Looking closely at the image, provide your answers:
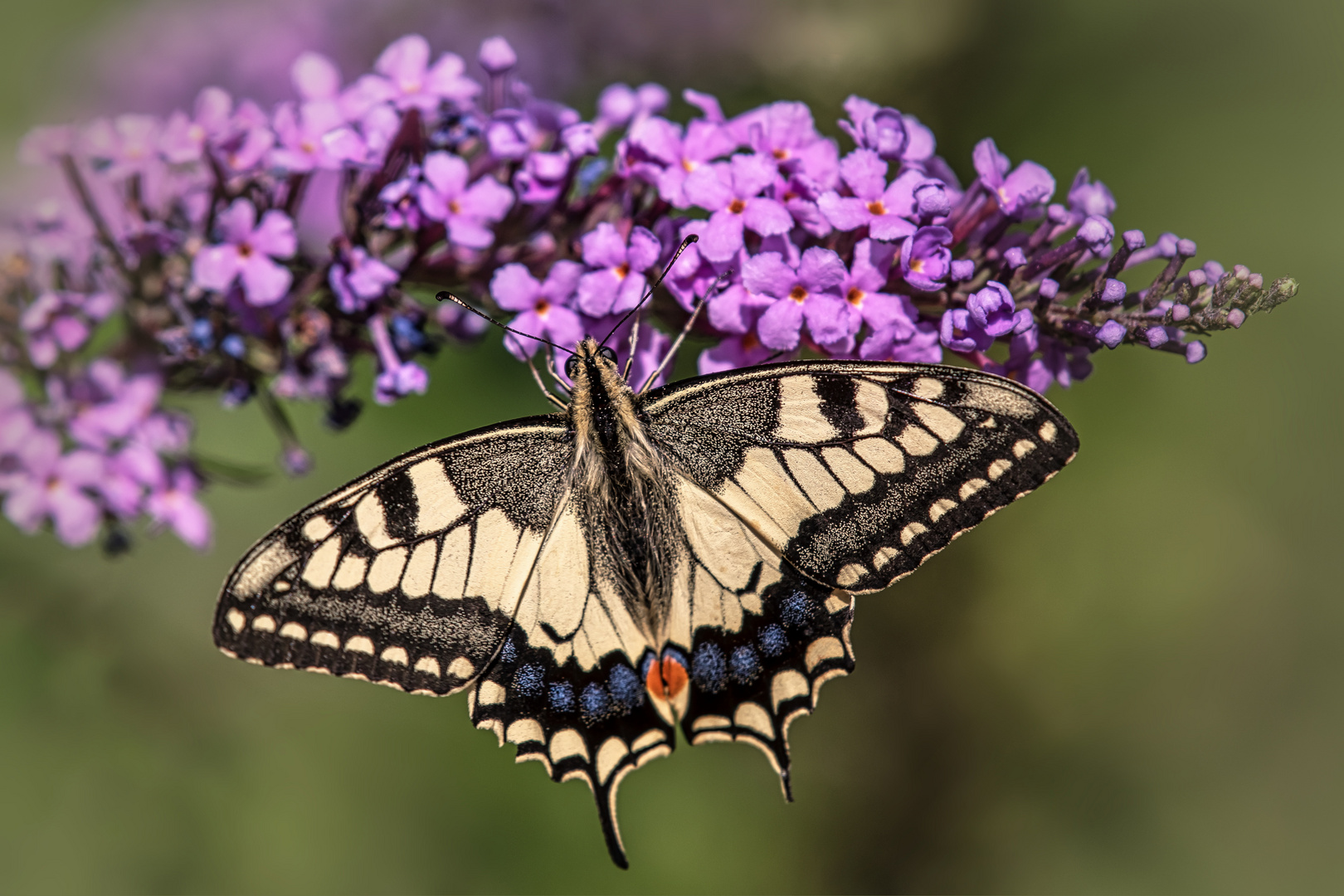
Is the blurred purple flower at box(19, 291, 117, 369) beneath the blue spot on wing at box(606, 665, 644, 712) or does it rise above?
above

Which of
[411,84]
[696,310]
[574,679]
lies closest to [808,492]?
[696,310]

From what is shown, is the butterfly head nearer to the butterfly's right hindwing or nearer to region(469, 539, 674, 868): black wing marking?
the butterfly's right hindwing

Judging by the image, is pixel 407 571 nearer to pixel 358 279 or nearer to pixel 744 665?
pixel 358 279

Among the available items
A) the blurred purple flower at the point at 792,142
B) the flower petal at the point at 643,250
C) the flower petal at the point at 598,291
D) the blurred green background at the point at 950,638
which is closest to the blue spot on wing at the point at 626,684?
the flower petal at the point at 598,291

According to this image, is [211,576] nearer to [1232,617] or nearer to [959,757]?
[959,757]

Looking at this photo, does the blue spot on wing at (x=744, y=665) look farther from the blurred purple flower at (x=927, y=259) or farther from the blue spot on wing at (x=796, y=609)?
the blurred purple flower at (x=927, y=259)

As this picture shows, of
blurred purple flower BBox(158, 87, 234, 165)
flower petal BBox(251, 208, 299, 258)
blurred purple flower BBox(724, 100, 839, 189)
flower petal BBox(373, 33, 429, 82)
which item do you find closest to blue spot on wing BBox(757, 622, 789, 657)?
blurred purple flower BBox(724, 100, 839, 189)
